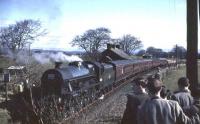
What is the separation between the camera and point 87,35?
9188 centimetres

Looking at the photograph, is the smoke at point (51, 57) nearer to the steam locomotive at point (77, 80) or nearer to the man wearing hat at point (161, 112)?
the steam locomotive at point (77, 80)

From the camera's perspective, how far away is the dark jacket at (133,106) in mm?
6094

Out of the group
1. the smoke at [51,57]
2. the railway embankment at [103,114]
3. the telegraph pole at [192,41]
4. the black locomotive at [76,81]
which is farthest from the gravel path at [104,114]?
the smoke at [51,57]

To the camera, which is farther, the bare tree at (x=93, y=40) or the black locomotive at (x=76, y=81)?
the bare tree at (x=93, y=40)

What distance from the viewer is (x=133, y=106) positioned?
20.1 feet

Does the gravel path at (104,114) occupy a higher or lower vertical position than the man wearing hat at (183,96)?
lower

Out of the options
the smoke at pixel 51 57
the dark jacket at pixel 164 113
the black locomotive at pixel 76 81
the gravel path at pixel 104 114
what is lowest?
the gravel path at pixel 104 114

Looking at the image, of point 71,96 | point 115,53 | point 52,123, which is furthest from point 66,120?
point 115,53

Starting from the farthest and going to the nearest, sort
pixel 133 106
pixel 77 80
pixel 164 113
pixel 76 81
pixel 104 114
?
pixel 77 80 → pixel 76 81 → pixel 104 114 → pixel 133 106 → pixel 164 113

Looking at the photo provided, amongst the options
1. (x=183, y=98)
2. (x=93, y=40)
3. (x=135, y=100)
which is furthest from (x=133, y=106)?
(x=93, y=40)

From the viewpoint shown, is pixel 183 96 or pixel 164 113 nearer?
pixel 164 113

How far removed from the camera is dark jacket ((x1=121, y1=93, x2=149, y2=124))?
6094 mm

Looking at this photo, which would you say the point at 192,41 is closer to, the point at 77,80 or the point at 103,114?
the point at 103,114

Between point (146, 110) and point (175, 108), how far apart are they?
1.20 feet
